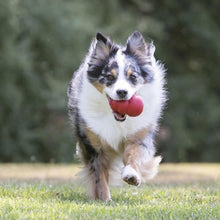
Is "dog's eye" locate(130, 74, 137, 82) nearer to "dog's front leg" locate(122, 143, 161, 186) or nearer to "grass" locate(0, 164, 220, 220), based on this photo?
"dog's front leg" locate(122, 143, 161, 186)

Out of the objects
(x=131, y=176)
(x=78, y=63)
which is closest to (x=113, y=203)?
(x=131, y=176)

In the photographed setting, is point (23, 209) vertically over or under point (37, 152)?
over

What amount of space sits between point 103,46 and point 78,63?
15.6 m

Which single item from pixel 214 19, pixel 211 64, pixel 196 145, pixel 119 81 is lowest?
pixel 196 145

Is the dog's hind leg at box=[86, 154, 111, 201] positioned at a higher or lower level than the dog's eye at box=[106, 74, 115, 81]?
lower

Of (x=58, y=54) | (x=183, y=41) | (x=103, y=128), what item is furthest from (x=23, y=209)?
(x=183, y=41)

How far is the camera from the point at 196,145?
26.1m

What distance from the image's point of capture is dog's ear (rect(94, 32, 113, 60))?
290 inches

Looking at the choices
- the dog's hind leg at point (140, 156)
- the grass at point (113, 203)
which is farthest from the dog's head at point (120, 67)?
the grass at point (113, 203)

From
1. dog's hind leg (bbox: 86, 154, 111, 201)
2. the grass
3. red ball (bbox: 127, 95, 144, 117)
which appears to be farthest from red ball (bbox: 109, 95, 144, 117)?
the grass

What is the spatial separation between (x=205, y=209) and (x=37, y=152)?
16674 mm

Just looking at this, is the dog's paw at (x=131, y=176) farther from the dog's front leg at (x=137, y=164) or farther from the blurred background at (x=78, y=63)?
the blurred background at (x=78, y=63)

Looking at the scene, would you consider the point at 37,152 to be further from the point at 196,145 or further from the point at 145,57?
the point at 145,57

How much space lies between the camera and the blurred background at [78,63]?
21734 mm
